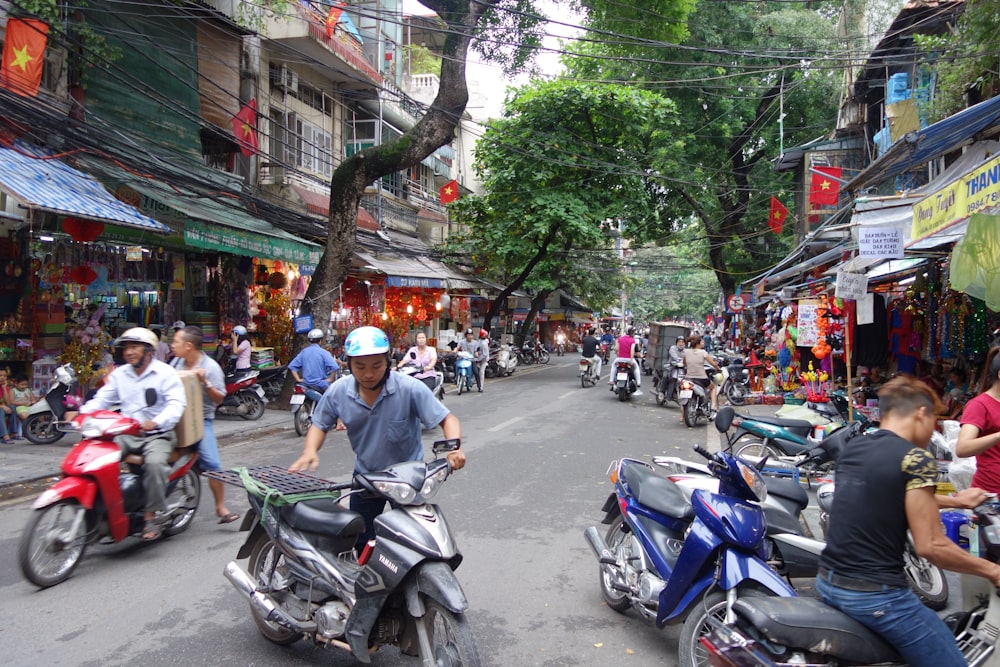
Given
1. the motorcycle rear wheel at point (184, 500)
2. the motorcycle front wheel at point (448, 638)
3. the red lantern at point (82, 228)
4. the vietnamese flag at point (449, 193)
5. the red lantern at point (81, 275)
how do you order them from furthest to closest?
the vietnamese flag at point (449, 193)
the red lantern at point (81, 275)
the red lantern at point (82, 228)
the motorcycle rear wheel at point (184, 500)
the motorcycle front wheel at point (448, 638)

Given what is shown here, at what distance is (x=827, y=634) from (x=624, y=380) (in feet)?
41.8

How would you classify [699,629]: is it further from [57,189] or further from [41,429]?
[41,429]

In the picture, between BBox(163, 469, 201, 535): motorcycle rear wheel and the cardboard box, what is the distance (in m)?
0.31

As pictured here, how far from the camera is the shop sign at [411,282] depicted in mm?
17594

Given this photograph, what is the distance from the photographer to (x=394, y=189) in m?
23.5

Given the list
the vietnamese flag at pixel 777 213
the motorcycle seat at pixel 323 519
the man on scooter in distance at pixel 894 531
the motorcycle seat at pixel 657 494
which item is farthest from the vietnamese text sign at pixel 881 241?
the vietnamese flag at pixel 777 213

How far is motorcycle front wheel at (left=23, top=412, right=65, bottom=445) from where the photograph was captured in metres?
8.96

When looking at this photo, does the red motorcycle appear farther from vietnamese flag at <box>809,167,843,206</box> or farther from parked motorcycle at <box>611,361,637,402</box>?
vietnamese flag at <box>809,167,843,206</box>

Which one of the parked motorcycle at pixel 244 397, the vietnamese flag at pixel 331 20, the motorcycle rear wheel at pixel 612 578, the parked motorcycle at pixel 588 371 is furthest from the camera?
the parked motorcycle at pixel 588 371

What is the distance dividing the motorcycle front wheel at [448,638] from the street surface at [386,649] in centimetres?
71

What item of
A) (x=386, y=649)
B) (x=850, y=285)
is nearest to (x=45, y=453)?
(x=386, y=649)

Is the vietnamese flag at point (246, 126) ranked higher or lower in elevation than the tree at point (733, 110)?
lower

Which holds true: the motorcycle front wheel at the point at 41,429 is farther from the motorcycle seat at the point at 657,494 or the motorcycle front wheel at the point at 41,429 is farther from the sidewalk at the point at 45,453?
the motorcycle seat at the point at 657,494

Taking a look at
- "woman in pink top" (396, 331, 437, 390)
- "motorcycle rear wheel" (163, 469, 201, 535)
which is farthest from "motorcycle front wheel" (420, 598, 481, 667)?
"woman in pink top" (396, 331, 437, 390)
